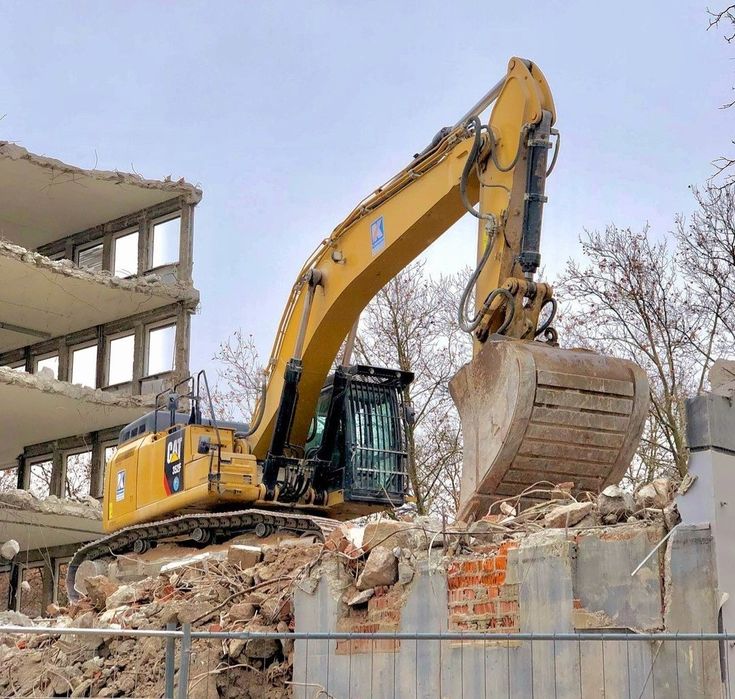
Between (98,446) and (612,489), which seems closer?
(612,489)

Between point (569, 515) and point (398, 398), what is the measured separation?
778 centimetres

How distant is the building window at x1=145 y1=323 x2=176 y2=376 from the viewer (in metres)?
31.4

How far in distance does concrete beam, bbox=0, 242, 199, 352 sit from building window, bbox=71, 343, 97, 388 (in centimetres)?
59

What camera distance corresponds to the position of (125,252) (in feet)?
109

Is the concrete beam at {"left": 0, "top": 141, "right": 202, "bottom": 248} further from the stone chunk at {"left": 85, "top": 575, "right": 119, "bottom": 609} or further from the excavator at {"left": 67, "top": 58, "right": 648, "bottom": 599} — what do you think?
the stone chunk at {"left": 85, "top": 575, "right": 119, "bottom": 609}

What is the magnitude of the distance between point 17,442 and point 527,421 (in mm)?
25012

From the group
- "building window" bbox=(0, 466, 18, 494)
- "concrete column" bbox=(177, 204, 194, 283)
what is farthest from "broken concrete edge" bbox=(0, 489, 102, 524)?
"building window" bbox=(0, 466, 18, 494)

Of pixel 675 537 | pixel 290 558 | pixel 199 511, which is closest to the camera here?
pixel 675 537

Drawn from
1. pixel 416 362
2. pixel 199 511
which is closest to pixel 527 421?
pixel 199 511

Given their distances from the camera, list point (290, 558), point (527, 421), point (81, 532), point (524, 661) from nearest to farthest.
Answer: point (524, 661) < point (527, 421) < point (290, 558) < point (81, 532)

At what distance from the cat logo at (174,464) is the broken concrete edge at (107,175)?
48.7ft

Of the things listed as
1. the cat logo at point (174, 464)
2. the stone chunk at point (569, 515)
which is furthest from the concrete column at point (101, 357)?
the stone chunk at point (569, 515)

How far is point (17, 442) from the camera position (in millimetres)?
32969

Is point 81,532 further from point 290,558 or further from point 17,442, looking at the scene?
point 290,558
